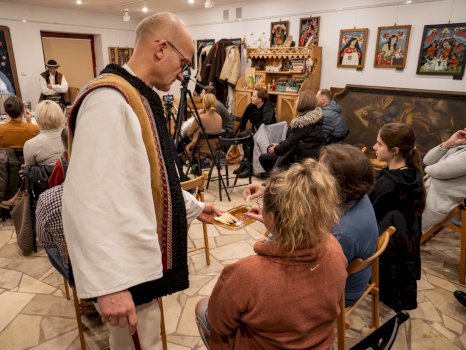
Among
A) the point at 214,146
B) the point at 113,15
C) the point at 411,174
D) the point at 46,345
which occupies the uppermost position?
the point at 113,15

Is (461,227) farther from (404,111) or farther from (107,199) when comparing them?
(107,199)

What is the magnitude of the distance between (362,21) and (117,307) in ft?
16.8

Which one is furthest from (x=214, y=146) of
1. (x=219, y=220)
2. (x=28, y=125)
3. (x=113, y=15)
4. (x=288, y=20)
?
(x=113, y=15)

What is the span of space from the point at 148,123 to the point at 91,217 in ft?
1.04

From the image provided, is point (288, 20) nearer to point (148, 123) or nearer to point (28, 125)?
point (28, 125)

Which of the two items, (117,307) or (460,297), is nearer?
(117,307)

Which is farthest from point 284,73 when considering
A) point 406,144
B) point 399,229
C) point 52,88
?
point 52,88

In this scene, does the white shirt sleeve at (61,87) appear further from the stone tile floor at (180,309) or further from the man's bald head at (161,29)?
the man's bald head at (161,29)

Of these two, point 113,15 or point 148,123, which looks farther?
point 113,15

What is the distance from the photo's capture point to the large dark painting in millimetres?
3949

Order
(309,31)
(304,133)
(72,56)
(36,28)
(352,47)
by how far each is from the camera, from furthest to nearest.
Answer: (72,56) < (36,28) < (309,31) < (352,47) < (304,133)

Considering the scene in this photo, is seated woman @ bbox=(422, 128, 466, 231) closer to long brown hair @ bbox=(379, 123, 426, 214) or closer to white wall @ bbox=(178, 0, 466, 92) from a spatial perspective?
long brown hair @ bbox=(379, 123, 426, 214)

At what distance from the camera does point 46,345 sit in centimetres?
180

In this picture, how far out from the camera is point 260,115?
182 inches
